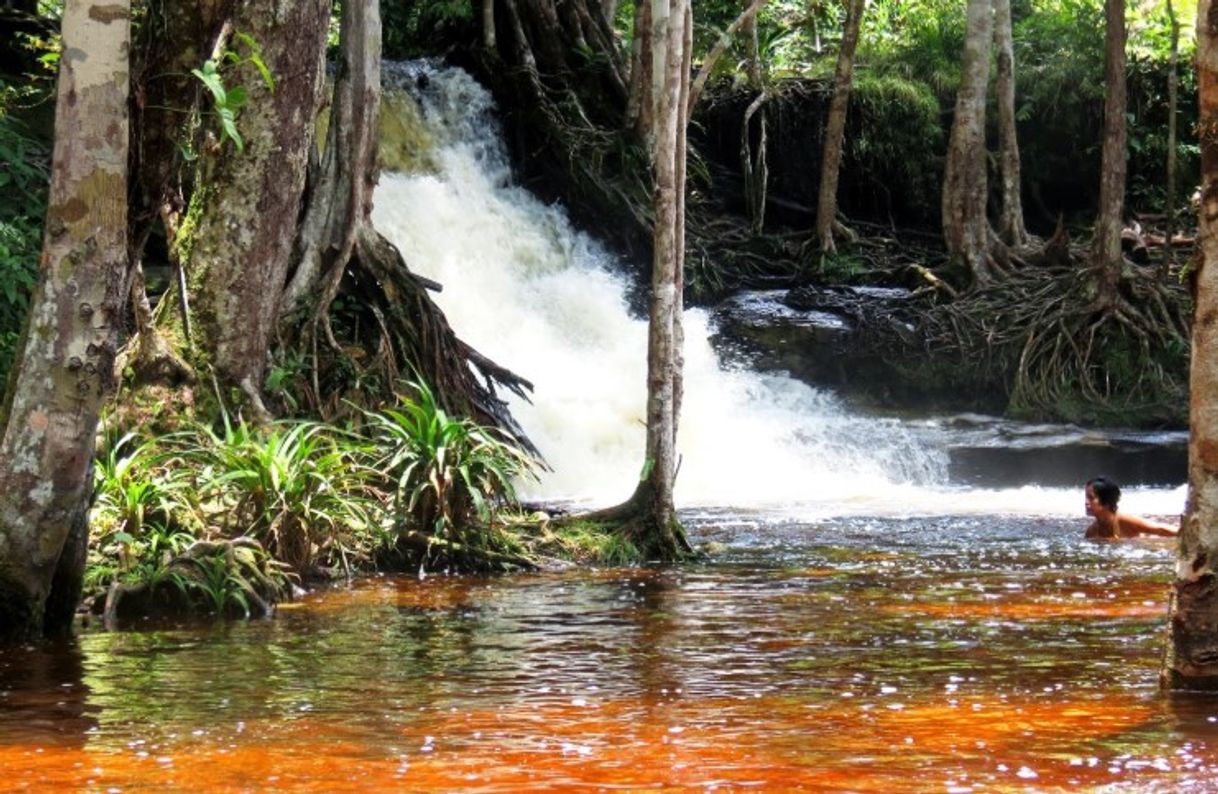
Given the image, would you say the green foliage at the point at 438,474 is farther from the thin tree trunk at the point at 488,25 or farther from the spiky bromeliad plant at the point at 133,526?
the thin tree trunk at the point at 488,25

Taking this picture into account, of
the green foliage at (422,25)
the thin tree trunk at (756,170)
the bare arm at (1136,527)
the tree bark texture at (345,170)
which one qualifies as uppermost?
the green foliage at (422,25)

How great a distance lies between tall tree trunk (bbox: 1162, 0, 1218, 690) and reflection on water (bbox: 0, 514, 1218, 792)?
0.86 ft

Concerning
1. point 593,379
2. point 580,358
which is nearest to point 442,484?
point 593,379

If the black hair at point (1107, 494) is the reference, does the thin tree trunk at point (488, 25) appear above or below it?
above

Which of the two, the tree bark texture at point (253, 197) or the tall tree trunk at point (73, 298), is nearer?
the tall tree trunk at point (73, 298)

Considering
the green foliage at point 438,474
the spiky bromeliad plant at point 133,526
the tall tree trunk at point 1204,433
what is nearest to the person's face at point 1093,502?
the green foliage at point 438,474

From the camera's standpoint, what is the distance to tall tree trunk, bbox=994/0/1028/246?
67.4 feet

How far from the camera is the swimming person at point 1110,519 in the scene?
37.9ft

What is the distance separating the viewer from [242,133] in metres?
11.2

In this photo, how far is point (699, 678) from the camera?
656 centimetres

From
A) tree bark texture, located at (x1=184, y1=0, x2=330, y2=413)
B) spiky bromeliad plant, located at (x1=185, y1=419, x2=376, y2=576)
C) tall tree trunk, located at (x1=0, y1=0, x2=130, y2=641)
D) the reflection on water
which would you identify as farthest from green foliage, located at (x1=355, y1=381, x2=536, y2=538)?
tall tree trunk, located at (x1=0, y1=0, x2=130, y2=641)

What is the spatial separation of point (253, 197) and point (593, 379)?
7.04 m

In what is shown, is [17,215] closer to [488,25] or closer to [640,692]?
[640,692]

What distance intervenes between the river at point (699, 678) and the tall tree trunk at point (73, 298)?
710 mm
